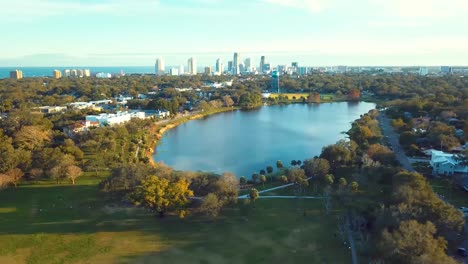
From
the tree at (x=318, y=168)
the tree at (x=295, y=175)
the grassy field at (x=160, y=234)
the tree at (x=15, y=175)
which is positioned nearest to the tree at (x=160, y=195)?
the grassy field at (x=160, y=234)

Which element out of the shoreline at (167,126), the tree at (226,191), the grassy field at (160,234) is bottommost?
the grassy field at (160,234)

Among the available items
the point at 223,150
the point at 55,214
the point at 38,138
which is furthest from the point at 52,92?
the point at 55,214

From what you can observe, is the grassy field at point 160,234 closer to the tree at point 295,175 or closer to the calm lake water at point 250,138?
the tree at point 295,175

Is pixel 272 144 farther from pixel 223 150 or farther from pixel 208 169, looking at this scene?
pixel 208 169

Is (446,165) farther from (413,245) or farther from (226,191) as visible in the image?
(226,191)

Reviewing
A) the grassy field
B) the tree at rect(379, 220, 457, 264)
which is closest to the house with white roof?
the grassy field

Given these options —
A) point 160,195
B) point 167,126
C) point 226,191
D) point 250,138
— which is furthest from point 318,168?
point 167,126
